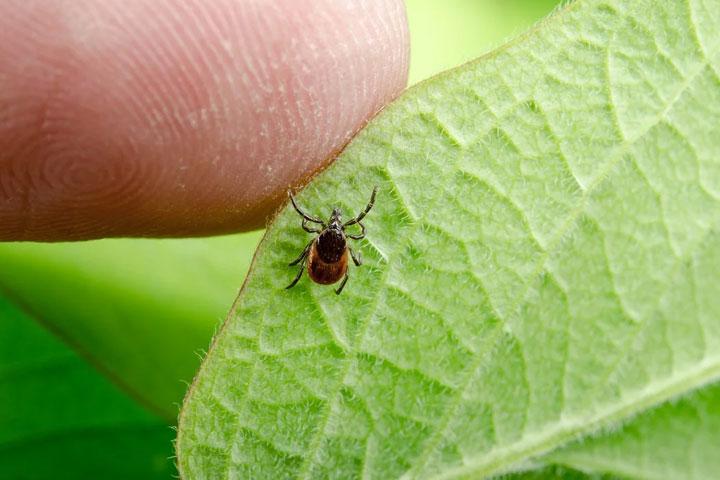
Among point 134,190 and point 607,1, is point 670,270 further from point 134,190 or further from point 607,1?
point 134,190

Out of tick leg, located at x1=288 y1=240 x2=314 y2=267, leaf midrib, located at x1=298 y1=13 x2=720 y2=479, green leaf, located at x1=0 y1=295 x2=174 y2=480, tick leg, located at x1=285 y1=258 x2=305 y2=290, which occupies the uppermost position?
green leaf, located at x1=0 y1=295 x2=174 y2=480

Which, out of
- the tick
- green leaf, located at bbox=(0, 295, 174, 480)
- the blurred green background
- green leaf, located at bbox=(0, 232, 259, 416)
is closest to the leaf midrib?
the tick

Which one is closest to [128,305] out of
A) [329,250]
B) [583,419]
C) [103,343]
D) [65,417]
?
[103,343]

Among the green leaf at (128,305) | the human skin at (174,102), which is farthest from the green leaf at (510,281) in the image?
the green leaf at (128,305)

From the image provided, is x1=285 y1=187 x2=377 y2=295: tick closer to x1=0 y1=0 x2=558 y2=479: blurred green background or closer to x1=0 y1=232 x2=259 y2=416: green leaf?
x1=0 y1=0 x2=558 y2=479: blurred green background

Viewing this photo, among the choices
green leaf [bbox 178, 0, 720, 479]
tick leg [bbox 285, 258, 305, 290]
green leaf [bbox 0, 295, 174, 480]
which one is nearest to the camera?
green leaf [bbox 178, 0, 720, 479]

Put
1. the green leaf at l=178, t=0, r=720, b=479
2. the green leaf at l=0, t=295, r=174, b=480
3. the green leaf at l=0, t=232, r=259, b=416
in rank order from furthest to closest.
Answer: the green leaf at l=0, t=295, r=174, b=480 → the green leaf at l=0, t=232, r=259, b=416 → the green leaf at l=178, t=0, r=720, b=479
